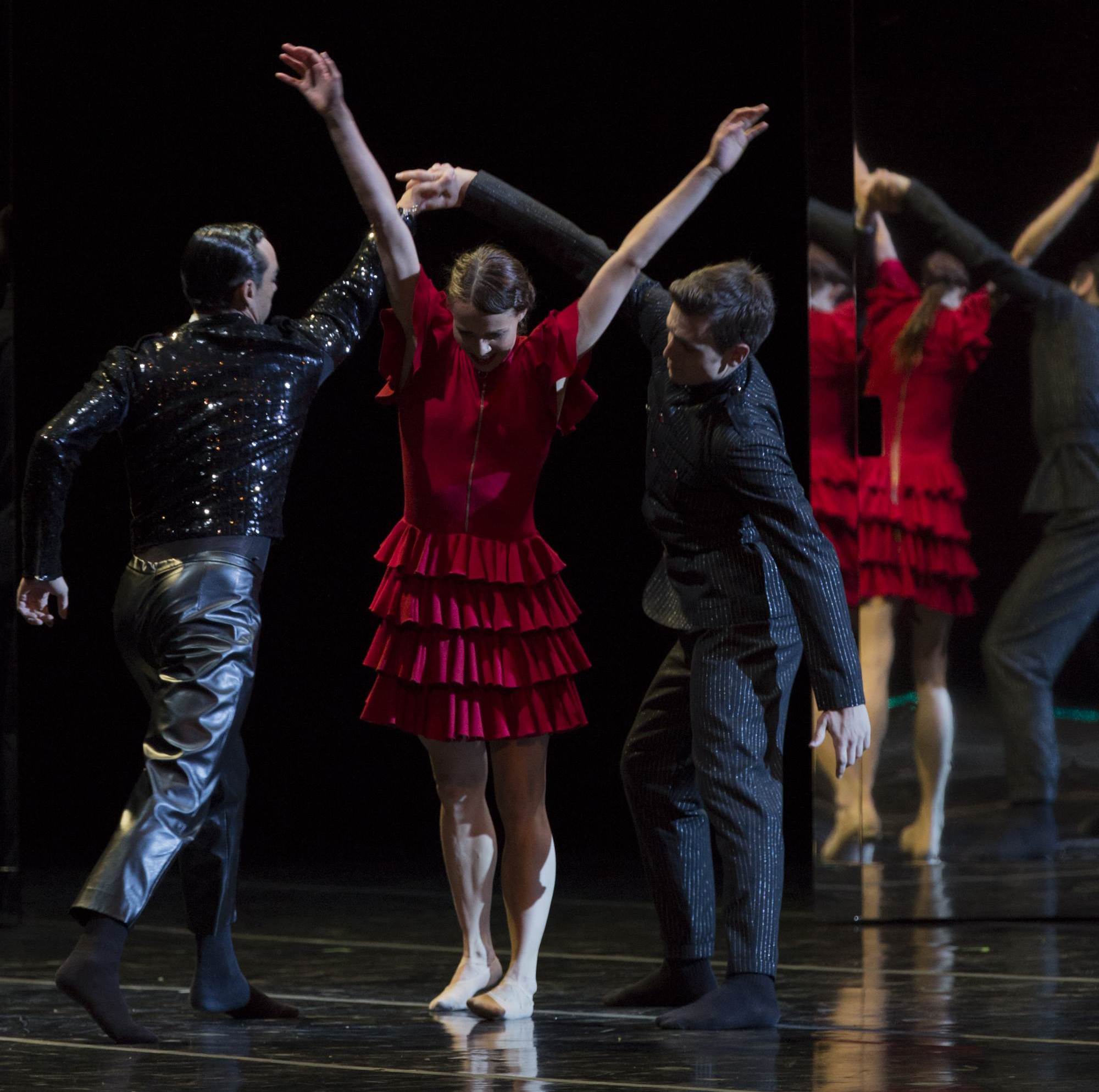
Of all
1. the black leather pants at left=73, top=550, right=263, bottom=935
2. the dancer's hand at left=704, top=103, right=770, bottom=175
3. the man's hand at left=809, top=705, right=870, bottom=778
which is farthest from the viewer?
the dancer's hand at left=704, top=103, right=770, bottom=175

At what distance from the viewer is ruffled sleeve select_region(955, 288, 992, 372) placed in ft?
14.4

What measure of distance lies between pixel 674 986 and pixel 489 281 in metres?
1.21

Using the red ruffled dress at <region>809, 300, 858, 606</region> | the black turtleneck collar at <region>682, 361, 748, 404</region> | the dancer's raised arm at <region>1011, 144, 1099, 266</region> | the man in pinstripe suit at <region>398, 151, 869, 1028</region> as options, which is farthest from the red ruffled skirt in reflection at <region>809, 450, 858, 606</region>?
the black turtleneck collar at <region>682, 361, 748, 404</region>

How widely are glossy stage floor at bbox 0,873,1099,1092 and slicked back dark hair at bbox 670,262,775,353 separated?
1.08m

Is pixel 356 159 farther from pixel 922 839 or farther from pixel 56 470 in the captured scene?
pixel 922 839

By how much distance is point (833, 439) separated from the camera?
4.38m

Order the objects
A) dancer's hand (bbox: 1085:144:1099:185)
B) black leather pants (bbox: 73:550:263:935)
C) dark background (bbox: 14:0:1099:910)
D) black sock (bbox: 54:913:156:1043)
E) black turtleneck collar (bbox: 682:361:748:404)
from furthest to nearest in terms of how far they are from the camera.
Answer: dark background (bbox: 14:0:1099:910) < dancer's hand (bbox: 1085:144:1099:185) < black turtleneck collar (bbox: 682:361:748:404) < black leather pants (bbox: 73:550:263:935) < black sock (bbox: 54:913:156:1043)

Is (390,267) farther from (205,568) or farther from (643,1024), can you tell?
(643,1024)

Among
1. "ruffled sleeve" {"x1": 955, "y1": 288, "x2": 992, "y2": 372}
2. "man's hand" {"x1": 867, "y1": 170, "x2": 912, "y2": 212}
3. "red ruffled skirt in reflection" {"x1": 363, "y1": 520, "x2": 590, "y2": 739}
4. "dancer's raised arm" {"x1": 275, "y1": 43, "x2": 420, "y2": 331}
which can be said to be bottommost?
"red ruffled skirt in reflection" {"x1": 363, "y1": 520, "x2": 590, "y2": 739}

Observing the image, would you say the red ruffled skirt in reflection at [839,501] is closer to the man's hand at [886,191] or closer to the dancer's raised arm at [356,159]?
the man's hand at [886,191]

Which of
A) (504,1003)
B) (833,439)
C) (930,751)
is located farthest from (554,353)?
(930,751)

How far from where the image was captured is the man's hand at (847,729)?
2.94m

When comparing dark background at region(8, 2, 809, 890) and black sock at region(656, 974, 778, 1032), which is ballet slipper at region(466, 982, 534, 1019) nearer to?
black sock at region(656, 974, 778, 1032)

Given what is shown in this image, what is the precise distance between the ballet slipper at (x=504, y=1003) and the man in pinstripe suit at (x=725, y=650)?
20 cm
